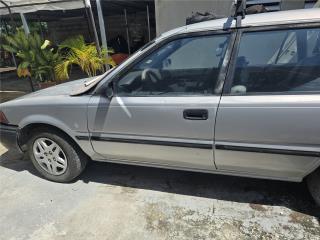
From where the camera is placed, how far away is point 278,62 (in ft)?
7.46

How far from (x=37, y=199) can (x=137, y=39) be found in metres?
11.3

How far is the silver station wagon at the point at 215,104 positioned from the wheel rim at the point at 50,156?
10.6 inches

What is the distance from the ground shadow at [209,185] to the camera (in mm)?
2807

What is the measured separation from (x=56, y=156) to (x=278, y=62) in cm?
240

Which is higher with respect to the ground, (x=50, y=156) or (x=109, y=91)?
(x=109, y=91)

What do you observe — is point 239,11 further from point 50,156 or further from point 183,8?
point 183,8

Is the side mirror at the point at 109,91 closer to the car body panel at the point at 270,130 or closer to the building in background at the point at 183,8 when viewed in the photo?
the car body panel at the point at 270,130

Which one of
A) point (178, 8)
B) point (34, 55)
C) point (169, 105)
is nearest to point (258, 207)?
point (169, 105)

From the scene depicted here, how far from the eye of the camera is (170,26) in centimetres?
707

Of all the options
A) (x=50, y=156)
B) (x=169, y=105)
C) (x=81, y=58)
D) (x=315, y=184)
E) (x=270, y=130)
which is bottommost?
(x=50, y=156)

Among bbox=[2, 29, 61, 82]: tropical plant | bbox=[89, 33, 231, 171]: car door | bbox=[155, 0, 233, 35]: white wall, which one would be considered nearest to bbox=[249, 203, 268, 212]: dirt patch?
bbox=[89, 33, 231, 171]: car door

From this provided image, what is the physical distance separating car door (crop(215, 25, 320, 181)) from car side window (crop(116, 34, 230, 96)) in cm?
17

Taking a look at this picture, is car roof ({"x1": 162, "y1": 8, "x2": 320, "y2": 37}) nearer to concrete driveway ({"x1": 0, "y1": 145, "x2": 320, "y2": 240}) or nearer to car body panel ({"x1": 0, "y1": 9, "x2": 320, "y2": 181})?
car body panel ({"x1": 0, "y1": 9, "x2": 320, "y2": 181})

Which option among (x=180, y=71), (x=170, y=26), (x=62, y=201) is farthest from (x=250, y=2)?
(x=62, y=201)
